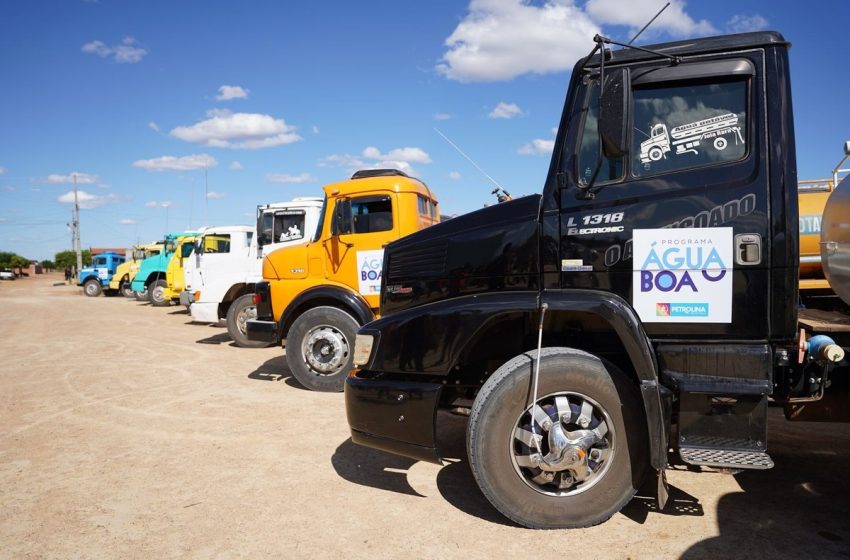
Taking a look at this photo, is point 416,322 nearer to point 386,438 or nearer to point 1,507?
point 386,438

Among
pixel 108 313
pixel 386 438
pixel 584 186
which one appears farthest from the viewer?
pixel 108 313

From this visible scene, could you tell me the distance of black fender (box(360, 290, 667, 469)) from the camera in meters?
3.19

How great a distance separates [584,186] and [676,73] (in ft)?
2.76

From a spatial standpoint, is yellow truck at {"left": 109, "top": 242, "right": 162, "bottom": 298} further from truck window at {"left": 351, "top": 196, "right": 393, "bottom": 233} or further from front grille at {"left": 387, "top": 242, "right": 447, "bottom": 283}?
front grille at {"left": 387, "top": 242, "right": 447, "bottom": 283}

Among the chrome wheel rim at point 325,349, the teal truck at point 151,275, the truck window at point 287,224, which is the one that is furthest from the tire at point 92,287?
the chrome wheel rim at point 325,349

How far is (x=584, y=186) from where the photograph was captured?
3.48 metres

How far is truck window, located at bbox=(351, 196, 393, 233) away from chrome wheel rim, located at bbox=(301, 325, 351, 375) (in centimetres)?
140

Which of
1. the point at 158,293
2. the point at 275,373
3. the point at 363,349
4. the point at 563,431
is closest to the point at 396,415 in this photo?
the point at 363,349

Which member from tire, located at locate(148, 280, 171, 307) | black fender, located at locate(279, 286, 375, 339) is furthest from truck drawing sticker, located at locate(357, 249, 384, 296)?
tire, located at locate(148, 280, 171, 307)

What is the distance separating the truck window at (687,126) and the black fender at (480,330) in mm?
869

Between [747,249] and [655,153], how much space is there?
0.76 m

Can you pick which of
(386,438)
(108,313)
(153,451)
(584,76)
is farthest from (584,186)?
(108,313)

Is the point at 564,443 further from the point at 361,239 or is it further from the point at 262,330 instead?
the point at 262,330

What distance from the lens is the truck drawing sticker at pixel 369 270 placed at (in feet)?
24.6
